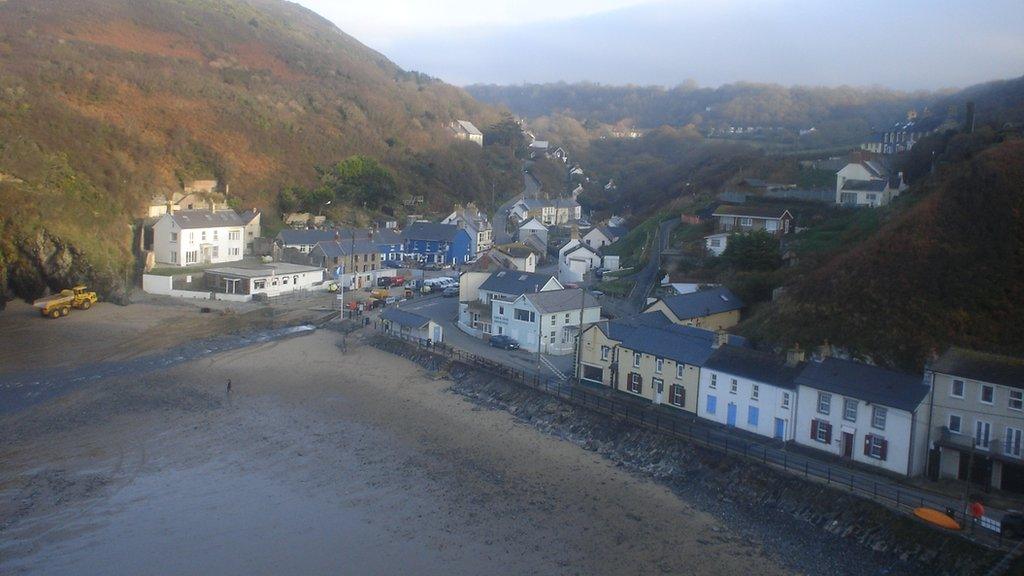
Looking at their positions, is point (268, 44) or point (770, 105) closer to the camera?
point (268, 44)

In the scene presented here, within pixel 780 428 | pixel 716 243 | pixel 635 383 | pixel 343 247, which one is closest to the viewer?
pixel 780 428

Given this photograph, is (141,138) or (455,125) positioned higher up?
(455,125)

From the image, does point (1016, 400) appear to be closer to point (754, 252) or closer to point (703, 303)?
point (703, 303)

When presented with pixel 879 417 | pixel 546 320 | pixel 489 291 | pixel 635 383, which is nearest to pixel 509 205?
pixel 489 291

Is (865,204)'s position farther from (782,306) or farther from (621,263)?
(782,306)

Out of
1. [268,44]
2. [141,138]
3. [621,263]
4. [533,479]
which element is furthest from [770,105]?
[533,479]

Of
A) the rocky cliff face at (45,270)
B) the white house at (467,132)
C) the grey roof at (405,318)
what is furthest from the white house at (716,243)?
the white house at (467,132)
